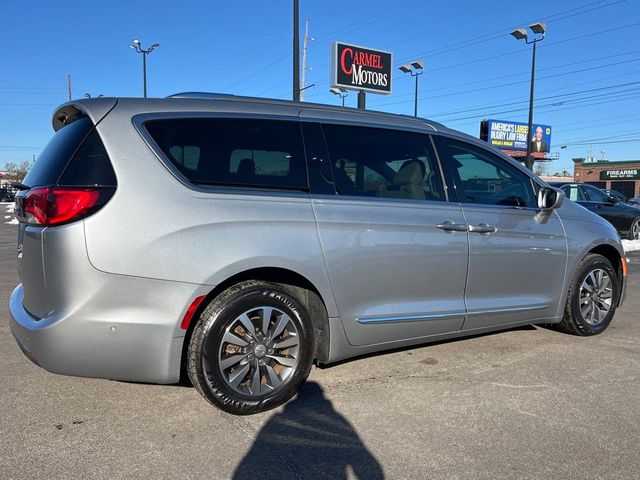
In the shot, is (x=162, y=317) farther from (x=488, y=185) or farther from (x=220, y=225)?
(x=488, y=185)

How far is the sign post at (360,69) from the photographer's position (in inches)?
533

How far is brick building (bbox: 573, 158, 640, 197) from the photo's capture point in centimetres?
5859

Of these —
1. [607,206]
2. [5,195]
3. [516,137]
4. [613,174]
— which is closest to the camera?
[607,206]

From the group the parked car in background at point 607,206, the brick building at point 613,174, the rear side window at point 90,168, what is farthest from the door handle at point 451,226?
the brick building at point 613,174

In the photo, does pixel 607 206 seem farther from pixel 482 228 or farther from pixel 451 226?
pixel 451 226

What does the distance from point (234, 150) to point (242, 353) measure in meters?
1.25

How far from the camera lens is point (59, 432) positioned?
9.80ft

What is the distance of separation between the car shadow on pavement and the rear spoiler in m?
2.05

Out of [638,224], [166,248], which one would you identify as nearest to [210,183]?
[166,248]

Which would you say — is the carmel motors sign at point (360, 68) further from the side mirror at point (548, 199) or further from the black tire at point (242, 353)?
the black tire at point (242, 353)

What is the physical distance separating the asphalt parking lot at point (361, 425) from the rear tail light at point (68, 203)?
1.22 meters

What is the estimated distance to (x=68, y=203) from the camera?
2.81 metres

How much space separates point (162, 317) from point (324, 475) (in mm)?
1201

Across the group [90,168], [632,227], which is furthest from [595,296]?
[632,227]
